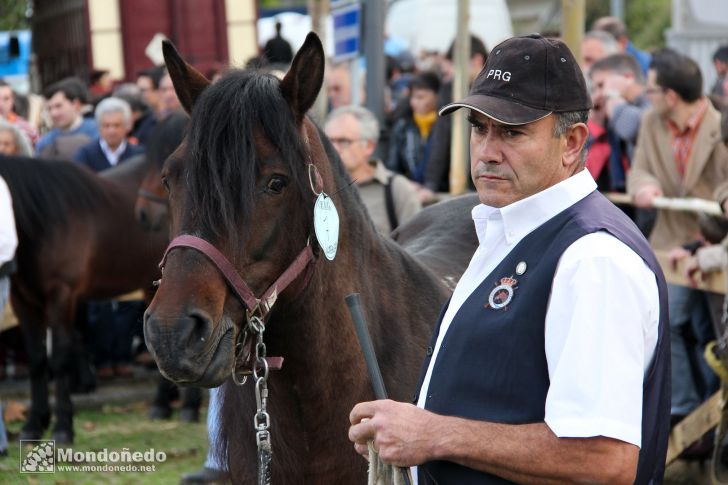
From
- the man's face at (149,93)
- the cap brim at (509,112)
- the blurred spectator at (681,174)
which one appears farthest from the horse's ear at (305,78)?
the man's face at (149,93)

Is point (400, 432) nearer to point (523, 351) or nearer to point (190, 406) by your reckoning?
point (523, 351)

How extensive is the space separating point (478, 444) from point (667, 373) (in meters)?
0.44

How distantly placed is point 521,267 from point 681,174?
5.49 metres

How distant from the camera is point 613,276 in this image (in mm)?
2088

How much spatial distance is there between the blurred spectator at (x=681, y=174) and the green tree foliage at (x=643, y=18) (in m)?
24.5

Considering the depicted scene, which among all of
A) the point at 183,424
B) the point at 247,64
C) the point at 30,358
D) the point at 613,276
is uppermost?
the point at 247,64

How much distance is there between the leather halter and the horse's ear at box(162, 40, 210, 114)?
63 centimetres

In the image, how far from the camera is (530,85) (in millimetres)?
2285

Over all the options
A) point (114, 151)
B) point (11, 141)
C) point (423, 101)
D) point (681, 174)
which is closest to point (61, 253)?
point (11, 141)

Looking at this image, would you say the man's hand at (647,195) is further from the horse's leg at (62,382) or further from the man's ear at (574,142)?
the man's ear at (574,142)

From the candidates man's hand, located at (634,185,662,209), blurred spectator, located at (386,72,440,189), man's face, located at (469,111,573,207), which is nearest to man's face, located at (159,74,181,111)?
blurred spectator, located at (386,72,440,189)

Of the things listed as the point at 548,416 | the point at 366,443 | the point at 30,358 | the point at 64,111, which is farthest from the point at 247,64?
the point at 64,111

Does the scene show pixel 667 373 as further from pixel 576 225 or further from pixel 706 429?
pixel 706 429

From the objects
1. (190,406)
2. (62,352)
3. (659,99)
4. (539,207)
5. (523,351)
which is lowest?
(190,406)
